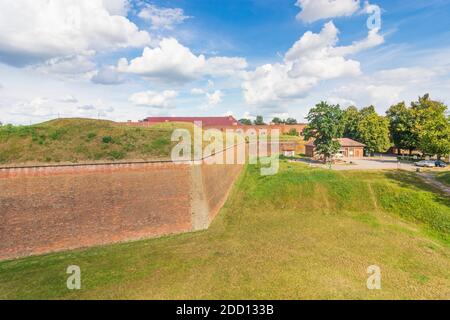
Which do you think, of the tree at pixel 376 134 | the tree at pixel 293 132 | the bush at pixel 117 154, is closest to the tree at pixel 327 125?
A: the tree at pixel 376 134

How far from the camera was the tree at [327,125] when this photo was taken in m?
34.1

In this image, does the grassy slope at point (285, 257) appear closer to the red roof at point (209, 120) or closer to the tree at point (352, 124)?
the tree at point (352, 124)

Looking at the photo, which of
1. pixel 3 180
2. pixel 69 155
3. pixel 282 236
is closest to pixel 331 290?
pixel 282 236

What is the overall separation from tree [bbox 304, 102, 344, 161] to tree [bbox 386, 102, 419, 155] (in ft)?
55.0

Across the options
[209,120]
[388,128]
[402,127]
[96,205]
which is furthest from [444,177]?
[209,120]

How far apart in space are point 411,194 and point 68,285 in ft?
83.0

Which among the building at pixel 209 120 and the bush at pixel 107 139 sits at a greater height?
the building at pixel 209 120

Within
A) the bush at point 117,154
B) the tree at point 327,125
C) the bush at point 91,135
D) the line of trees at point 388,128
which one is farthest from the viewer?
the tree at point 327,125

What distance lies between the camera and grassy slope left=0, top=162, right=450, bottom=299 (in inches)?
420

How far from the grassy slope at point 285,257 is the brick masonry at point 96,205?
37.0 inches

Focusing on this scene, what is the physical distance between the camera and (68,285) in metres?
10.8

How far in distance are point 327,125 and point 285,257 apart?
25.4 meters

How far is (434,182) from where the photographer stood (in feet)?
76.3
